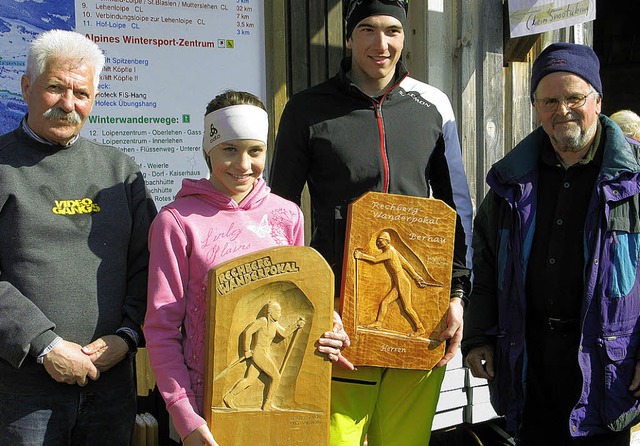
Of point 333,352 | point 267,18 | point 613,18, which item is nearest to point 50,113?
point 333,352

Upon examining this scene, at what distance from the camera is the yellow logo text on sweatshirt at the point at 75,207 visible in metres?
2.41

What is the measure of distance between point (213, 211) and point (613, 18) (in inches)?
320

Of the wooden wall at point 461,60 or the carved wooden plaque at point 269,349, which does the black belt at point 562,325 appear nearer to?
the carved wooden plaque at point 269,349

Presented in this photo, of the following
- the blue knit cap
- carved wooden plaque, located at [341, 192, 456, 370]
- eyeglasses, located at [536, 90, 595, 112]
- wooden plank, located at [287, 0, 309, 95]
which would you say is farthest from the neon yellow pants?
wooden plank, located at [287, 0, 309, 95]

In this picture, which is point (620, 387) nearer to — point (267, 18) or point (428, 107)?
point (428, 107)

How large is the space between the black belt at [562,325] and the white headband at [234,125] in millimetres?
1258

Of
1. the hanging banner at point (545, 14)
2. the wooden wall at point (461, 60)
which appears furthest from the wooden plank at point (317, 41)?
the hanging banner at point (545, 14)

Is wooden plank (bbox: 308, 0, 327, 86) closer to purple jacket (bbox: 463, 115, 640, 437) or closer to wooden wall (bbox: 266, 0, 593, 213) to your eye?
wooden wall (bbox: 266, 0, 593, 213)

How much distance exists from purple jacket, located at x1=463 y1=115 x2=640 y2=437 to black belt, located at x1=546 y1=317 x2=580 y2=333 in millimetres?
75

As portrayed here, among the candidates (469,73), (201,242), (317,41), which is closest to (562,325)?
(201,242)

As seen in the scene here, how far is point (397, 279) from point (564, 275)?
0.63 metres

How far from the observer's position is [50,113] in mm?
2387

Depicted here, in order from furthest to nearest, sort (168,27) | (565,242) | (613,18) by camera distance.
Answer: (613,18), (168,27), (565,242)

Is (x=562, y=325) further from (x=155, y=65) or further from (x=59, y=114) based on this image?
(x=155, y=65)
